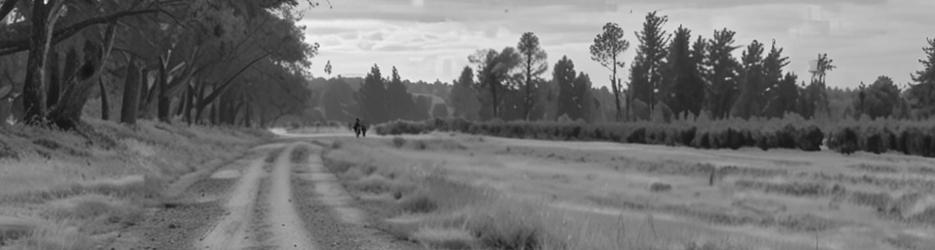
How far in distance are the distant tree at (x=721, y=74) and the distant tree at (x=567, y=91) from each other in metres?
23.6

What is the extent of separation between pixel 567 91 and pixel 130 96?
8655 centimetres

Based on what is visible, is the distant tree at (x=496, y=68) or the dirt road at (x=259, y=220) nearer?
the dirt road at (x=259, y=220)

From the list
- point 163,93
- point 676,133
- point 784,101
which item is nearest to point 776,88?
point 784,101

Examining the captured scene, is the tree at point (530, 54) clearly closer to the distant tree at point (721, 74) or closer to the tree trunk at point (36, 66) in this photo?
the distant tree at point (721, 74)

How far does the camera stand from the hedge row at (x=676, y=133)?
153 feet

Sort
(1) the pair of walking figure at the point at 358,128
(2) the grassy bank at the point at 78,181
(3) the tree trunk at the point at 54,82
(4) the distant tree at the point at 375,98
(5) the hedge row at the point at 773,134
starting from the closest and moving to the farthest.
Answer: (2) the grassy bank at the point at 78,181
(3) the tree trunk at the point at 54,82
(5) the hedge row at the point at 773,134
(1) the pair of walking figure at the point at 358,128
(4) the distant tree at the point at 375,98

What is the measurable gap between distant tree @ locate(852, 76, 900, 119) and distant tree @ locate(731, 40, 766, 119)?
1202 centimetres

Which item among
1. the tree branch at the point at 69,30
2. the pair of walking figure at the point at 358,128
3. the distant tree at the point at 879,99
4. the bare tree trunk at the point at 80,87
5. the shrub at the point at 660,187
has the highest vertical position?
the distant tree at the point at 879,99

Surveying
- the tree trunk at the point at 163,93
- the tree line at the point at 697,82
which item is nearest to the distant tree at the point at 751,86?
the tree line at the point at 697,82

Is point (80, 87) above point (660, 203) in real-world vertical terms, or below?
above

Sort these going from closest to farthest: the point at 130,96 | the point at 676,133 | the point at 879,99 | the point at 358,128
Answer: the point at 130,96, the point at 676,133, the point at 358,128, the point at 879,99

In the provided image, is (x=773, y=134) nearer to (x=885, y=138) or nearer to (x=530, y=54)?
(x=885, y=138)

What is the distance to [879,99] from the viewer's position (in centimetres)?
9806

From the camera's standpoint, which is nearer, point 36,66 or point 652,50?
point 36,66
